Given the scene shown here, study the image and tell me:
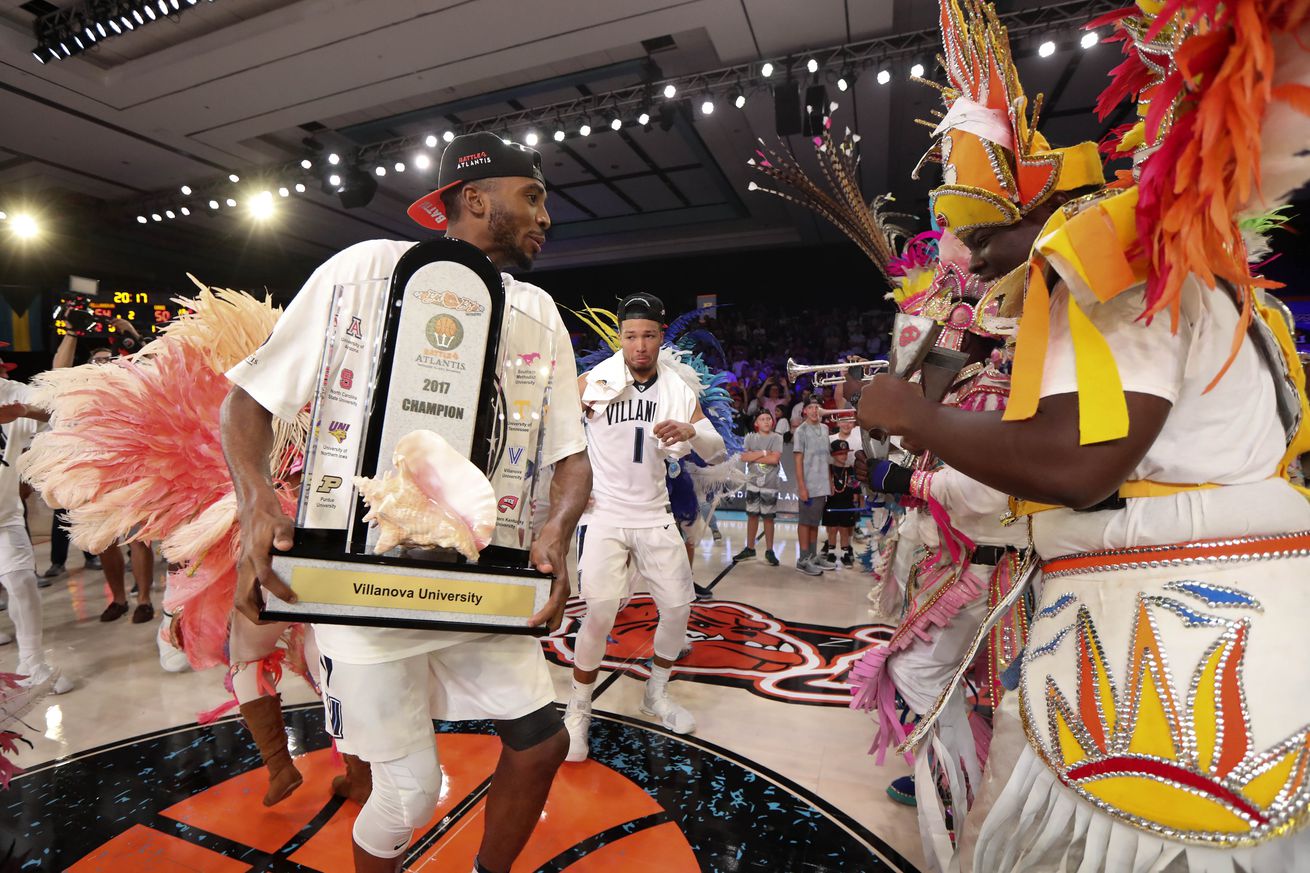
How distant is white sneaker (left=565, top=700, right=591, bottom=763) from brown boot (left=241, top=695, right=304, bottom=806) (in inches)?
44.3

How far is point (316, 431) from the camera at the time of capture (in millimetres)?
1616

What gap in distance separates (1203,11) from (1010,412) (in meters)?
0.59

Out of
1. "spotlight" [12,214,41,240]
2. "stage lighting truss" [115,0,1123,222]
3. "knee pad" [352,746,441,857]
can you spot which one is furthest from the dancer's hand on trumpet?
"spotlight" [12,214,41,240]

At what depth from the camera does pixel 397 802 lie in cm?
166

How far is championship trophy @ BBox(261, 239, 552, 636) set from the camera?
1.39 meters

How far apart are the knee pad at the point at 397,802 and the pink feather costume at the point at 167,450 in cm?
116

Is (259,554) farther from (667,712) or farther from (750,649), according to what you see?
(750,649)

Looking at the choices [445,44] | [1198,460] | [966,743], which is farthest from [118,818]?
[445,44]

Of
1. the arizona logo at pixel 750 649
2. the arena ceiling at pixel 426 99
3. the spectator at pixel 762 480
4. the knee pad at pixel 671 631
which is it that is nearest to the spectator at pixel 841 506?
the spectator at pixel 762 480

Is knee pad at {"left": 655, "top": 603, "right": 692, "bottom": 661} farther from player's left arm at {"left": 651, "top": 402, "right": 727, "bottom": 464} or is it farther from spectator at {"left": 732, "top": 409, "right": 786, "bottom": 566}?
spectator at {"left": 732, "top": 409, "right": 786, "bottom": 566}

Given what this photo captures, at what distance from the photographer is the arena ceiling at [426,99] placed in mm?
6727

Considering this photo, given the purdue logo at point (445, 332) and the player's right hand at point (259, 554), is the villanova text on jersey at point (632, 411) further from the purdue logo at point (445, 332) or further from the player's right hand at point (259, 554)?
the player's right hand at point (259, 554)

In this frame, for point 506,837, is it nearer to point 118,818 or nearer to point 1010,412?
point 1010,412

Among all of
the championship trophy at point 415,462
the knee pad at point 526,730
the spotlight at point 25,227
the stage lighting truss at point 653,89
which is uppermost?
the stage lighting truss at point 653,89
